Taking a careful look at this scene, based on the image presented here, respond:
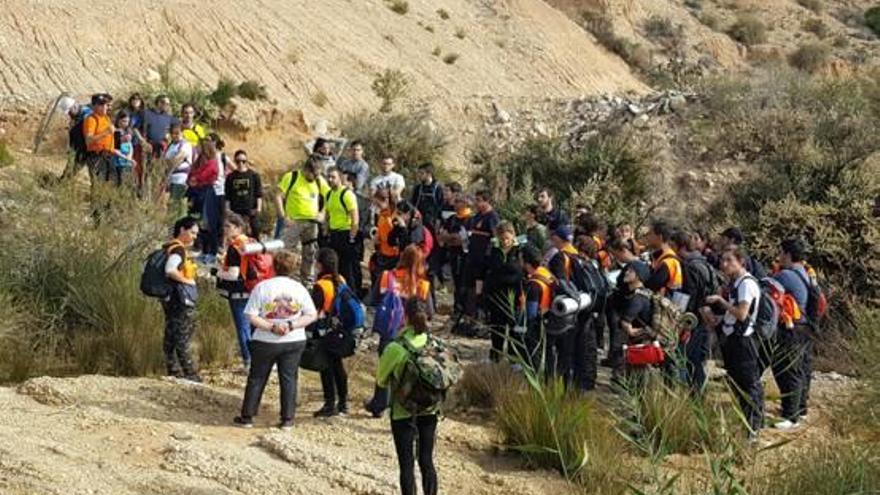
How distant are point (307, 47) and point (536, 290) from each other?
67.3ft

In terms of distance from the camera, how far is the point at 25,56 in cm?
2272

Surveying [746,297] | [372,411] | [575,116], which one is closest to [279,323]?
[372,411]

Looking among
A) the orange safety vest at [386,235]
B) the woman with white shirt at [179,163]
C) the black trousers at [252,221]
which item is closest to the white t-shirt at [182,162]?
the woman with white shirt at [179,163]

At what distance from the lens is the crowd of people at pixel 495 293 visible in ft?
29.5

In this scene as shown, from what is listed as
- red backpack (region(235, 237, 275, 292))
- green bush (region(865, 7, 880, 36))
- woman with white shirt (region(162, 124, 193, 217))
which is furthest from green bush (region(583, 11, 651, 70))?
red backpack (region(235, 237, 275, 292))

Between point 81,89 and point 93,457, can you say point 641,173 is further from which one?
point 93,457

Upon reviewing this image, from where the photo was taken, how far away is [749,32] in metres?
50.5

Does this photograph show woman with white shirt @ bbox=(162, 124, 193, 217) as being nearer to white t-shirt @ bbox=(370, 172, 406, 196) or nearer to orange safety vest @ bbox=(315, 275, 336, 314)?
white t-shirt @ bbox=(370, 172, 406, 196)

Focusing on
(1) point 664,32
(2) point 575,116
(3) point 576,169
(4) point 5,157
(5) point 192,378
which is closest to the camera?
(5) point 192,378

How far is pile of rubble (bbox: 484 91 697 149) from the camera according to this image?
75.2 feet

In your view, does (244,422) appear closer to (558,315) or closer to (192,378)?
(192,378)

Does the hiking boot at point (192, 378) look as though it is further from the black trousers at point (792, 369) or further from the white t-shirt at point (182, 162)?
the black trousers at point (792, 369)

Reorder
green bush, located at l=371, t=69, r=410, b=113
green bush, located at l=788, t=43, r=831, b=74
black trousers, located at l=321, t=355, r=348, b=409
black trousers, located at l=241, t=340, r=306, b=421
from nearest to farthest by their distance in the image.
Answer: black trousers, located at l=241, t=340, r=306, b=421
black trousers, located at l=321, t=355, r=348, b=409
green bush, located at l=371, t=69, r=410, b=113
green bush, located at l=788, t=43, r=831, b=74

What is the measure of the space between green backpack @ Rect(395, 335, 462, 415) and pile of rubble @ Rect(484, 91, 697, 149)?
14.4 metres
